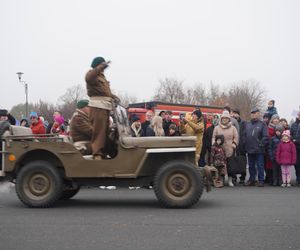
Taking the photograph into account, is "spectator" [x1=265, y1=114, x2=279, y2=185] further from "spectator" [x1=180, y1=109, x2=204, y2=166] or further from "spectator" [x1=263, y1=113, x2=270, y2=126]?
"spectator" [x1=180, y1=109, x2=204, y2=166]

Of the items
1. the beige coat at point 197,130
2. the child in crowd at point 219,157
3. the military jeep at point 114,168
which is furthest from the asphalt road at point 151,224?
the beige coat at point 197,130

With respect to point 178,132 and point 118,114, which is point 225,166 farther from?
point 118,114

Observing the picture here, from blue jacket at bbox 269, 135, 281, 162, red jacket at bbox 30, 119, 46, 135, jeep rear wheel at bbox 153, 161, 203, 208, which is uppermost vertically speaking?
red jacket at bbox 30, 119, 46, 135

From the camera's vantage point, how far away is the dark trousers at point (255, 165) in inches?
417

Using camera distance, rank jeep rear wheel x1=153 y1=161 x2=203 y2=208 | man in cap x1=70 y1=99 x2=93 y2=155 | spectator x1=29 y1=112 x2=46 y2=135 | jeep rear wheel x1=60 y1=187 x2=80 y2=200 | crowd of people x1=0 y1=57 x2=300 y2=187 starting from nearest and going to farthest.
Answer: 1. jeep rear wheel x1=153 y1=161 x2=203 y2=208
2. man in cap x1=70 y1=99 x2=93 y2=155
3. jeep rear wheel x1=60 y1=187 x2=80 y2=200
4. crowd of people x1=0 y1=57 x2=300 y2=187
5. spectator x1=29 y1=112 x2=46 y2=135

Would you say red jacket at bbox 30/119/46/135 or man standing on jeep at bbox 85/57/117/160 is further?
red jacket at bbox 30/119/46/135

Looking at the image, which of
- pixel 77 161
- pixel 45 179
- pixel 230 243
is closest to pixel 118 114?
pixel 77 161

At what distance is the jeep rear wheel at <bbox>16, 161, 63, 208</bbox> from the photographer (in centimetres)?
730

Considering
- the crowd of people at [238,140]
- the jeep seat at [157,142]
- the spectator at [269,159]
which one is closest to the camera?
the jeep seat at [157,142]

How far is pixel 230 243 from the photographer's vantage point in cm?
486

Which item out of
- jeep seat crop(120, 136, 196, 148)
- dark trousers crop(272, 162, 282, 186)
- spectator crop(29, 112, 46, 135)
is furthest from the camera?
spectator crop(29, 112, 46, 135)

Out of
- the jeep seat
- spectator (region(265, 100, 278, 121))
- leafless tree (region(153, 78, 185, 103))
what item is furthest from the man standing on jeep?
leafless tree (region(153, 78, 185, 103))

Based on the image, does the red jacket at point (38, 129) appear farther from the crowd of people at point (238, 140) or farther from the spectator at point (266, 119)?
the spectator at point (266, 119)

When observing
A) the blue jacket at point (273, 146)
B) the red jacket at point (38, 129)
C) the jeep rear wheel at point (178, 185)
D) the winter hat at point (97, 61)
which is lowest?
the jeep rear wheel at point (178, 185)
